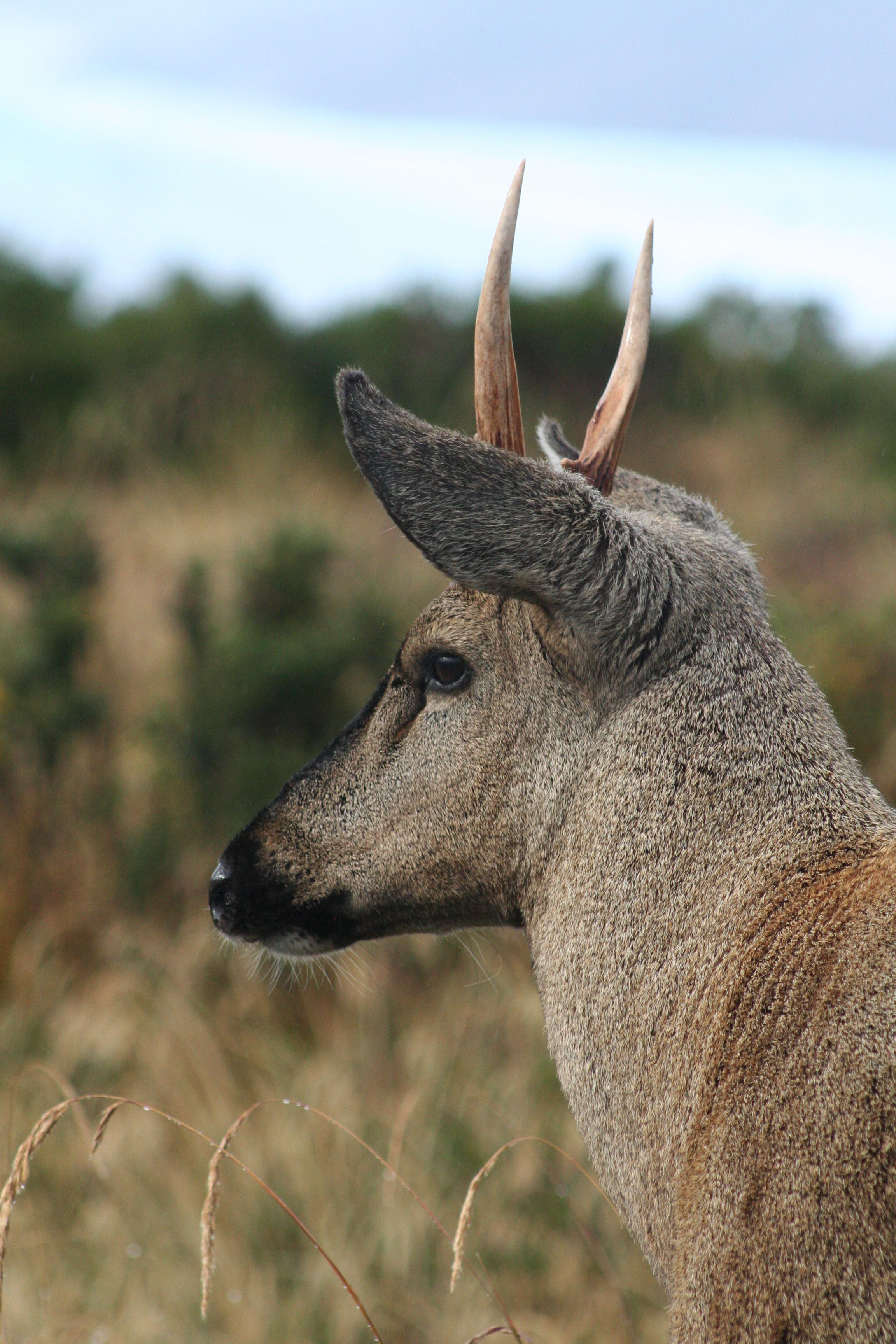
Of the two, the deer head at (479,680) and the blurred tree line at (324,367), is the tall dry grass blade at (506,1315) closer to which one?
the deer head at (479,680)

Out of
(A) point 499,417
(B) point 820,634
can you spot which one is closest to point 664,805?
(A) point 499,417

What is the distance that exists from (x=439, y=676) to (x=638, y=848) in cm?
68

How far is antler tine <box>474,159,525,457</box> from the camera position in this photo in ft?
9.29

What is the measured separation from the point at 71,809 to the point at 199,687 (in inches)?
43.9

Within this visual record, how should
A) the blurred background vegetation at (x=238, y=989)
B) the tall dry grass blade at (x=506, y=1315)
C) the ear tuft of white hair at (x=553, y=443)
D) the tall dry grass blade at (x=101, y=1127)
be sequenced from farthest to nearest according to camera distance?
the blurred background vegetation at (x=238, y=989), the ear tuft of white hair at (x=553, y=443), the tall dry grass blade at (x=506, y=1315), the tall dry grass blade at (x=101, y=1127)

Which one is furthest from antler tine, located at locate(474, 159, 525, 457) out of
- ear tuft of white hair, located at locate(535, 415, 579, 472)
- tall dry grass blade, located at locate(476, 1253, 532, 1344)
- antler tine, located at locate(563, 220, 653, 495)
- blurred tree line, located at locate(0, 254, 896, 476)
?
blurred tree line, located at locate(0, 254, 896, 476)

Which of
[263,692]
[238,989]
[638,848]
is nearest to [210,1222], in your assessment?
[638,848]

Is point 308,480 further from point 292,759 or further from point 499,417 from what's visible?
point 499,417

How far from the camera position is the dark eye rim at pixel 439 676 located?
3.07m

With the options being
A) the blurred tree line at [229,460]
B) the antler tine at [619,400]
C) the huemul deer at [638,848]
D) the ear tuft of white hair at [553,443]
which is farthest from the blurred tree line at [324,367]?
the huemul deer at [638,848]

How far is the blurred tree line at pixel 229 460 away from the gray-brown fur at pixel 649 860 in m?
4.84

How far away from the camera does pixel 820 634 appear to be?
921 centimetres

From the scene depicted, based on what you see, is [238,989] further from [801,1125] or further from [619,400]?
[801,1125]

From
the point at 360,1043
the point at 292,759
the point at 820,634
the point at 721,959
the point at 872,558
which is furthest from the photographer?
the point at 872,558
